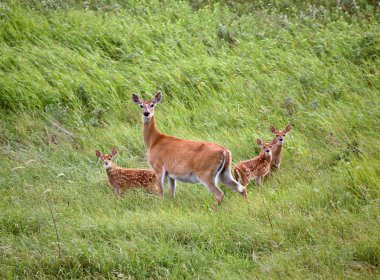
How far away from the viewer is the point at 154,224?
8617 mm

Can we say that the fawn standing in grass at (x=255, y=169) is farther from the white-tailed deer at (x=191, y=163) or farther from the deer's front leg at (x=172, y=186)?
the deer's front leg at (x=172, y=186)

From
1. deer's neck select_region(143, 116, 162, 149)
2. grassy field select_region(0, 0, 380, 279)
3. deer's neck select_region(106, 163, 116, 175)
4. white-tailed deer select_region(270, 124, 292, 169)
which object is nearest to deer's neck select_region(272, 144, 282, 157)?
white-tailed deer select_region(270, 124, 292, 169)

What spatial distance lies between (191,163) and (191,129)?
9.21ft

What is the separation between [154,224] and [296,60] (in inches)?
270

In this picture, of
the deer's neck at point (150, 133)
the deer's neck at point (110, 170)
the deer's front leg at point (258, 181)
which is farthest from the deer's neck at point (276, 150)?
the deer's neck at point (110, 170)

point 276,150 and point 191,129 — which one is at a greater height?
point 276,150

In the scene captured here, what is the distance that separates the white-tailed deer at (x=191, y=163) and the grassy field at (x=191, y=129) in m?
0.26

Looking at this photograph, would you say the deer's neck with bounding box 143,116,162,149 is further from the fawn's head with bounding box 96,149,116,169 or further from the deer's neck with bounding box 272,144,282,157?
the deer's neck with bounding box 272,144,282,157

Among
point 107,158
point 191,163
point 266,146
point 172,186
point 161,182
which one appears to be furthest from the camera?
point 107,158

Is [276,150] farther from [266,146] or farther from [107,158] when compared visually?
[107,158]

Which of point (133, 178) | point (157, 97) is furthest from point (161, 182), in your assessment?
point (157, 97)

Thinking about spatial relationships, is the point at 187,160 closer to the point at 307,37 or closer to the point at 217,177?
the point at 217,177

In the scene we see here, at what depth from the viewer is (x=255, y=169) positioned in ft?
34.0

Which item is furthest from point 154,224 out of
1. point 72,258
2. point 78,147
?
point 78,147
